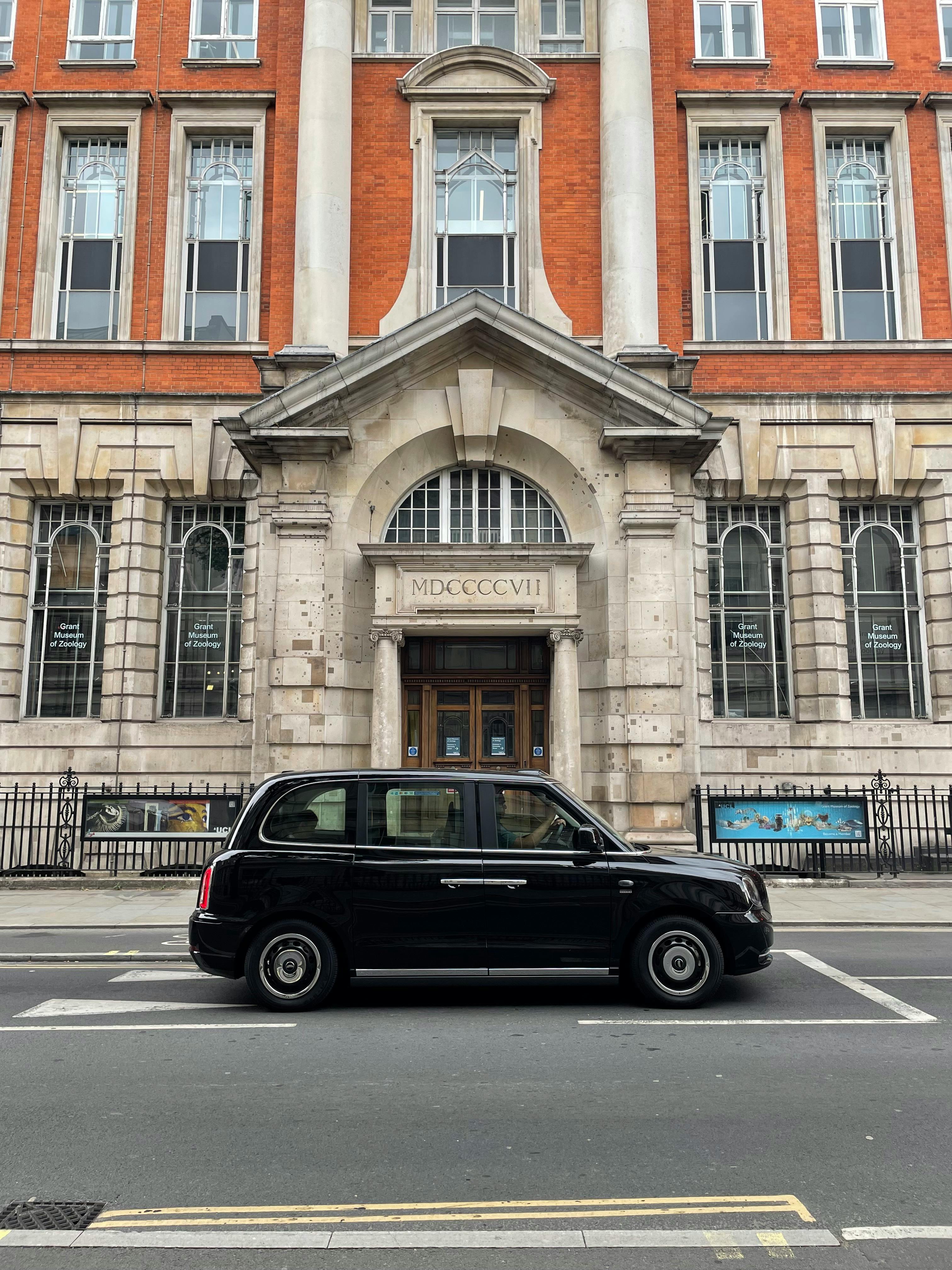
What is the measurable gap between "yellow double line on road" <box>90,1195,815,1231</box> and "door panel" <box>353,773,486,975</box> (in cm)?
315

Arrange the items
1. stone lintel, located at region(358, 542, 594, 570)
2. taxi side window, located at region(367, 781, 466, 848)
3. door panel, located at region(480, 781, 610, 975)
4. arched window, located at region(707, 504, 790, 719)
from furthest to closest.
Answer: arched window, located at region(707, 504, 790, 719) < stone lintel, located at region(358, 542, 594, 570) < taxi side window, located at region(367, 781, 466, 848) < door panel, located at region(480, 781, 610, 975)

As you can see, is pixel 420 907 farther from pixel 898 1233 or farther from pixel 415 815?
pixel 898 1233

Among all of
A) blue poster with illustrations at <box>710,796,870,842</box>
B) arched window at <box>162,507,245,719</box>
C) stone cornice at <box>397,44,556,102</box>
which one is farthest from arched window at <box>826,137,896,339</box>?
arched window at <box>162,507,245,719</box>

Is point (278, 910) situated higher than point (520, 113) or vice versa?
point (520, 113)

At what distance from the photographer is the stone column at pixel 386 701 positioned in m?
14.7

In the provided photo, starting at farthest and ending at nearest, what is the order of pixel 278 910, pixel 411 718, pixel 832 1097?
1. pixel 411 718
2. pixel 278 910
3. pixel 832 1097

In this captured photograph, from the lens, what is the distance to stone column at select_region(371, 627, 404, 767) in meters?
14.7

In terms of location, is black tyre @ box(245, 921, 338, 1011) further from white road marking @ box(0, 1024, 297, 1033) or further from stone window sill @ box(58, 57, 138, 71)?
stone window sill @ box(58, 57, 138, 71)

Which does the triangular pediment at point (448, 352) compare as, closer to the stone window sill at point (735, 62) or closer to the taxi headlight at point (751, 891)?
the stone window sill at point (735, 62)

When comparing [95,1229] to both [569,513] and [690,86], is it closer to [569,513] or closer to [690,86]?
[569,513]

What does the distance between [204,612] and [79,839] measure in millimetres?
4486

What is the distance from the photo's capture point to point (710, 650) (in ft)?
56.1

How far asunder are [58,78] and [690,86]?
12.2m

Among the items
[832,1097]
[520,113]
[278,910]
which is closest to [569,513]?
[520,113]
